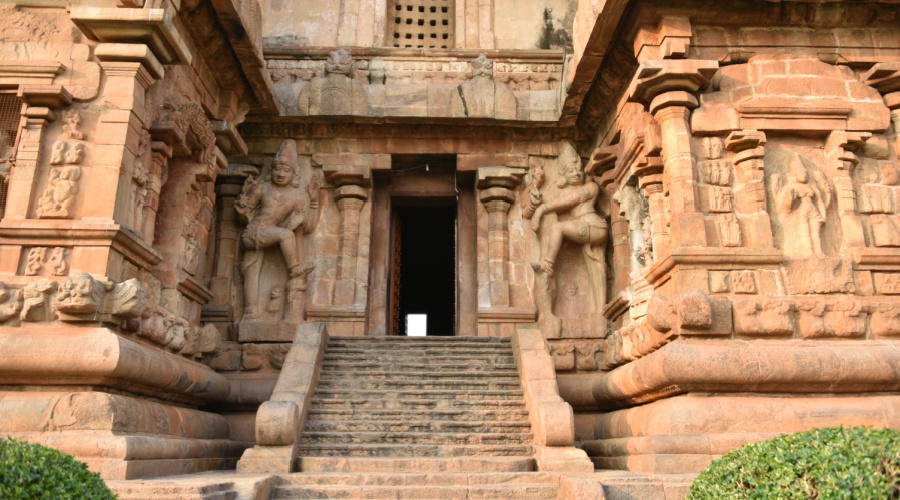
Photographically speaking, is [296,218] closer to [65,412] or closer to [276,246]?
[276,246]

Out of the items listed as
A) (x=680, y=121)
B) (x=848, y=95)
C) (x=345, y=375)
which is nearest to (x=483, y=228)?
(x=345, y=375)

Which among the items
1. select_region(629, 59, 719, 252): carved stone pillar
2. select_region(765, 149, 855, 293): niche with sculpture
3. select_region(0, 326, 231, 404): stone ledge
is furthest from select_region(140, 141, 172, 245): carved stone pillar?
select_region(765, 149, 855, 293): niche with sculpture

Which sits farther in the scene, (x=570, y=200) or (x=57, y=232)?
(x=570, y=200)

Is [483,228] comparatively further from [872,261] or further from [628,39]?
[872,261]

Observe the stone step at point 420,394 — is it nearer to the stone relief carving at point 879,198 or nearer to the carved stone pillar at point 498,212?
the carved stone pillar at point 498,212

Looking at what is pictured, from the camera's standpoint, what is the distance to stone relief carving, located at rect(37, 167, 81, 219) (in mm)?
6297

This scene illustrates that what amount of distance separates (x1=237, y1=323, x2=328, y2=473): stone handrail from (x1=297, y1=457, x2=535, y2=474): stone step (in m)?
0.29

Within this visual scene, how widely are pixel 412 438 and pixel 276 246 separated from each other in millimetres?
4280

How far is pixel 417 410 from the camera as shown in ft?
25.2

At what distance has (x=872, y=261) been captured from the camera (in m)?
6.90

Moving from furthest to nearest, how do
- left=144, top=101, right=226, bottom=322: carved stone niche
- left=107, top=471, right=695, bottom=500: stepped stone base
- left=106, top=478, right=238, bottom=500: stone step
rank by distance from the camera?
left=144, top=101, right=226, bottom=322: carved stone niche
left=107, top=471, right=695, bottom=500: stepped stone base
left=106, top=478, right=238, bottom=500: stone step

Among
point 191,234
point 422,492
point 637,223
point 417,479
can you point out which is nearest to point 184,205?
point 191,234

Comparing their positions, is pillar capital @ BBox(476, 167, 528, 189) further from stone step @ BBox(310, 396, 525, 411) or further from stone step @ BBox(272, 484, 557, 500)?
stone step @ BBox(272, 484, 557, 500)

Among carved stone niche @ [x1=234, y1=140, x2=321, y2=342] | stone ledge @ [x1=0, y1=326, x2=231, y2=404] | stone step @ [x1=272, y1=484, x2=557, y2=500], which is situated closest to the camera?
stone step @ [x1=272, y1=484, x2=557, y2=500]
